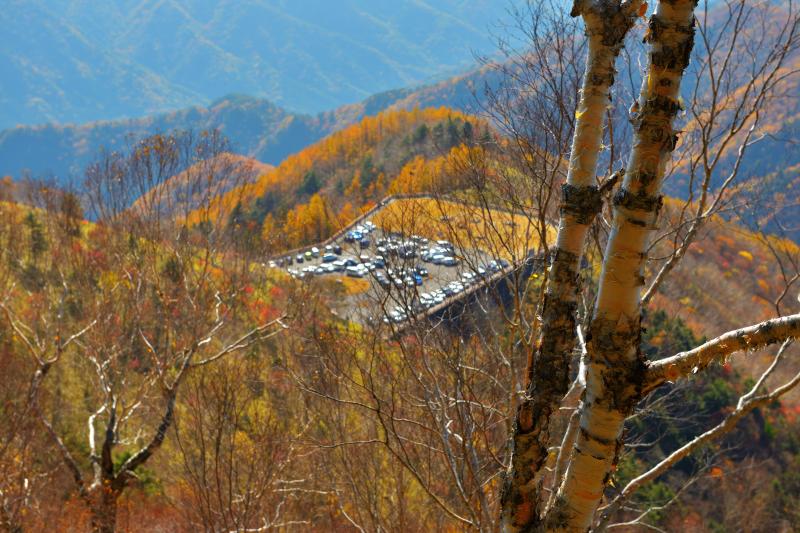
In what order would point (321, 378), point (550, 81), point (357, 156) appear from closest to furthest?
1. point (550, 81)
2. point (321, 378)
3. point (357, 156)

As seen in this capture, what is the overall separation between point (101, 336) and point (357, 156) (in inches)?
2817

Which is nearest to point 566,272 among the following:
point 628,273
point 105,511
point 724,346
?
point 628,273

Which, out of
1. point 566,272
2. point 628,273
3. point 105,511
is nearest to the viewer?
point 628,273

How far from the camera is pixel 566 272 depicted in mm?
2395

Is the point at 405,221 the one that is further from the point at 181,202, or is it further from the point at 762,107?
the point at 181,202

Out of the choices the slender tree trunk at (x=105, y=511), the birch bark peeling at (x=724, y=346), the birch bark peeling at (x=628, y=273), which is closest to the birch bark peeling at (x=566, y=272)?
the birch bark peeling at (x=628, y=273)

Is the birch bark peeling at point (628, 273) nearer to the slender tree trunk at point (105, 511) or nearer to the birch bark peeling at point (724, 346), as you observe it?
the birch bark peeling at point (724, 346)

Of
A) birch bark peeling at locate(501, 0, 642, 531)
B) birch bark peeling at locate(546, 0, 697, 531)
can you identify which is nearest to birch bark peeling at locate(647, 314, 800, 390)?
birch bark peeling at locate(546, 0, 697, 531)

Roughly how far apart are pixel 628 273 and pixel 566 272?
396mm

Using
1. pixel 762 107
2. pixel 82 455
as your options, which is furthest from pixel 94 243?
pixel 762 107

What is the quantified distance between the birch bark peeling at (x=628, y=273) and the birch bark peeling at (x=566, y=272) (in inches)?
10.4

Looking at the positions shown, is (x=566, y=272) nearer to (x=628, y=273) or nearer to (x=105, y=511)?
(x=628, y=273)

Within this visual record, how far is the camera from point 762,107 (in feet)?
14.2

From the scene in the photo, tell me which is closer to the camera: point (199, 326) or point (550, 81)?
point (550, 81)
